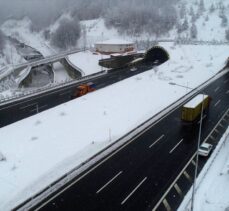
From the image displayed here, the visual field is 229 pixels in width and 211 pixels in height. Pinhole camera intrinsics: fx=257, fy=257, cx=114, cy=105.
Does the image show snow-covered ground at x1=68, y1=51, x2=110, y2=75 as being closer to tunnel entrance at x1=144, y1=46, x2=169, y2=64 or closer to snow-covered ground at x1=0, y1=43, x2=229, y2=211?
tunnel entrance at x1=144, y1=46, x2=169, y2=64

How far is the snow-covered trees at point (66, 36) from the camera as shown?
461ft

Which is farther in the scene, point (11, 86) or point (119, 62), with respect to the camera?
point (119, 62)

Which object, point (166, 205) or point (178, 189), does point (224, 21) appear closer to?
point (178, 189)

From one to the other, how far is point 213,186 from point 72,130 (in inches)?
700

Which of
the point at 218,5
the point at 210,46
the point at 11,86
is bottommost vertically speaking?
the point at 11,86

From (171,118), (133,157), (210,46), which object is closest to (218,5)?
(210,46)

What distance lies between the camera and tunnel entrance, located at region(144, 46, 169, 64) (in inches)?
2987

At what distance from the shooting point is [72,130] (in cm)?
3206

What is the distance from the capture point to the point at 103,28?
159 m

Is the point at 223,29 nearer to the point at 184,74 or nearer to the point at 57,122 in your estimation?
the point at 184,74

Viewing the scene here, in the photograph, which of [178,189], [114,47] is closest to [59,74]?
[114,47]

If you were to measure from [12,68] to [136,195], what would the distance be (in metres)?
67.9

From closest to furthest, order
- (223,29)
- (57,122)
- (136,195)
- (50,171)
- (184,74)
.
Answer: (136,195)
(50,171)
(57,122)
(184,74)
(223,29)

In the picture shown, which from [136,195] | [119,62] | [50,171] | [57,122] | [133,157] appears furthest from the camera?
[119,62]
